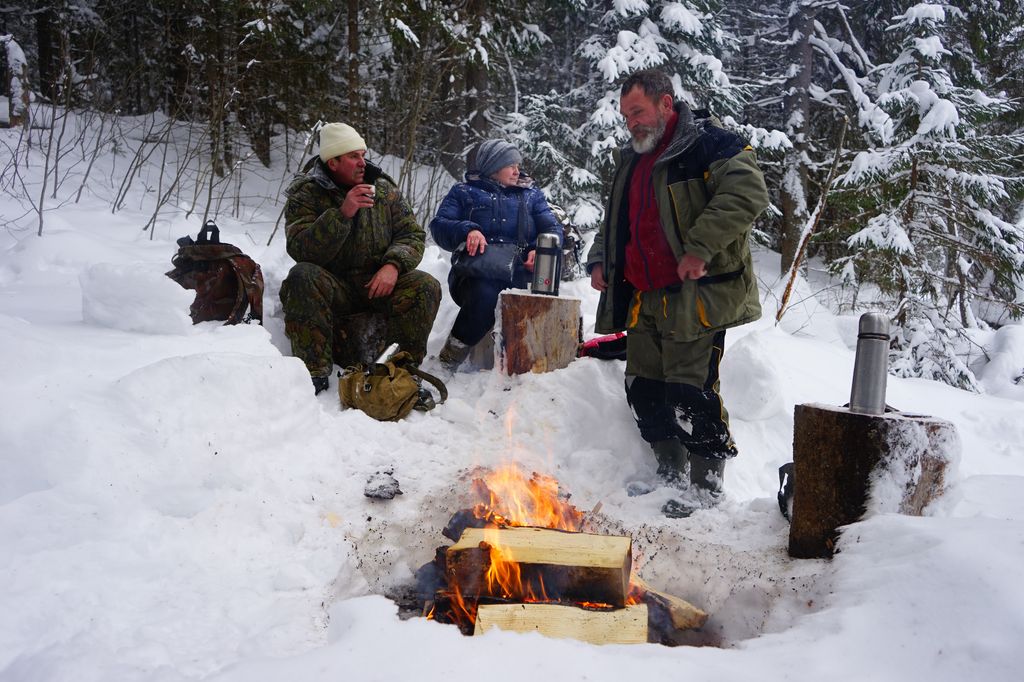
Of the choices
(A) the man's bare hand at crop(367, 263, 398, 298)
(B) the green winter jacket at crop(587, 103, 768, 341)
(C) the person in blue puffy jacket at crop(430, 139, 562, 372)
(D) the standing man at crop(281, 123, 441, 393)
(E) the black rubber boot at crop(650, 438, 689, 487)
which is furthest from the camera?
(C) the person in blue puffy jacket at crop(430, 139, 562, 372)

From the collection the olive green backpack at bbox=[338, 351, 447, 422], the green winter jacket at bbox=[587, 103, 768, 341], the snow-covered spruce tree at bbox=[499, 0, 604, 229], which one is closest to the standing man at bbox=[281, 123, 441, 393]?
the olive green backpack at bbox=[338, 351, 447, 422]

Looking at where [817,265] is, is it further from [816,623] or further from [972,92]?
[816,623]

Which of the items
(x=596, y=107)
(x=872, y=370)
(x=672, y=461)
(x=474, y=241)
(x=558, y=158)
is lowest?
(x=672, y=461)

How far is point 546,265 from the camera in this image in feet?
14.8

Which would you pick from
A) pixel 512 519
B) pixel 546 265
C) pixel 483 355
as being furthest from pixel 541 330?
pixel 512 519

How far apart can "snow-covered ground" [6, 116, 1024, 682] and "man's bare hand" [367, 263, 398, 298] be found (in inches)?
31.3

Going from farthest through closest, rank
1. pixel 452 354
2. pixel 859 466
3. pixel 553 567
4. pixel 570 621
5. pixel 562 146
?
pixel 562 146 → pixel 452 354 → pixel 859 466 → pixel 553 567 → pixel 570 621

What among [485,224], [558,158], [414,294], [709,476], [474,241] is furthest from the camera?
[558,158]

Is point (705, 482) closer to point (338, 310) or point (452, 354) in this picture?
point (452, 354)

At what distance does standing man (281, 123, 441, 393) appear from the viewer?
13.3 feet

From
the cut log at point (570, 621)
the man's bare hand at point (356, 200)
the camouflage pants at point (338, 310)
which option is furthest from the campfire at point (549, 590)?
the man's bare hand at point (356, 200)

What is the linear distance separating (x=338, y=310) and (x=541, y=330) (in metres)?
1.40

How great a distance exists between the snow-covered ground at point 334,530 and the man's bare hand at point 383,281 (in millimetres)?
796

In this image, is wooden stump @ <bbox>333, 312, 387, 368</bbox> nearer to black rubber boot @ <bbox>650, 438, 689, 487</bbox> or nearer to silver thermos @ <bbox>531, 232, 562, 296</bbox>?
silver thermos @ <bbox>531, 232, 562, 296</bbox>
